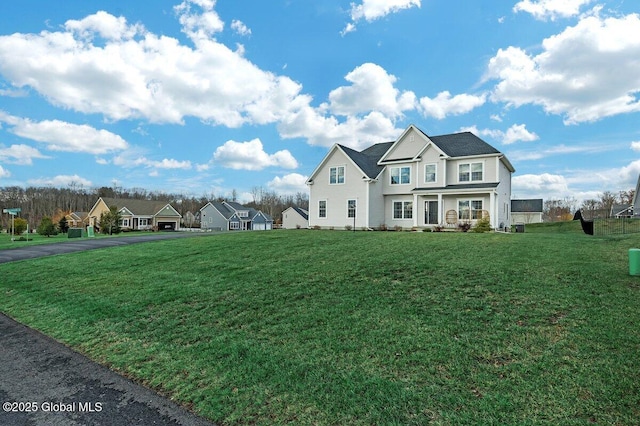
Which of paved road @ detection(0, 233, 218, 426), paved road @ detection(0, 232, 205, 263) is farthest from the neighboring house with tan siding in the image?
paved road @ detection(0, 233, 218, 426)

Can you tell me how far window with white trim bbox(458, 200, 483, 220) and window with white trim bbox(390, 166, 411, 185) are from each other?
4.00 m

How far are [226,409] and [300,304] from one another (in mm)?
2993

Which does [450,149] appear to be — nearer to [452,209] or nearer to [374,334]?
[452,209]

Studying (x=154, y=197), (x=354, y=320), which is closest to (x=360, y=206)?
(x=354, y=320)

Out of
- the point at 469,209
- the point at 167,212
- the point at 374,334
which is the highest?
the point at 167,212

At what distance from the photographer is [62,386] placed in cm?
419

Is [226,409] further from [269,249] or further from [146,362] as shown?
[269,249]

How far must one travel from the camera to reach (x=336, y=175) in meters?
25.2

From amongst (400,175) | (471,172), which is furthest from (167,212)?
(471,172)

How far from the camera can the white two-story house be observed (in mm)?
21938

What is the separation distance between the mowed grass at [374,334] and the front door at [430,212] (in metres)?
13.0

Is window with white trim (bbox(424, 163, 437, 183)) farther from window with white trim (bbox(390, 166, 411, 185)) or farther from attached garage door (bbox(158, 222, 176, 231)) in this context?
attached garage door (bbox(158, 222, 176, 231))

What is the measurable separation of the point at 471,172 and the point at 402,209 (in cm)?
527

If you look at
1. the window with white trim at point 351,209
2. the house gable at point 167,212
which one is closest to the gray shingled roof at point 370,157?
the window with white trim at point 351,209
